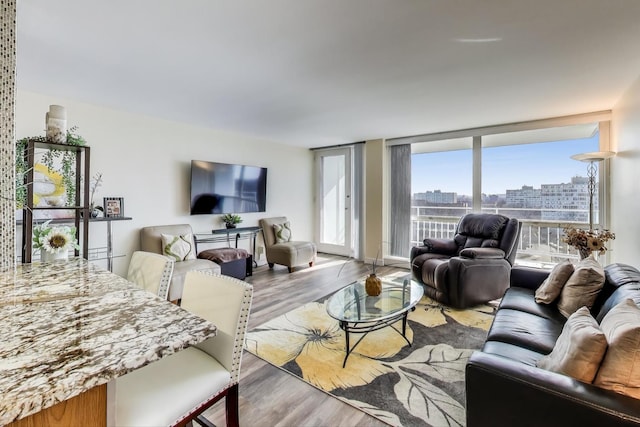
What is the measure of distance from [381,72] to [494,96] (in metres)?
1.49

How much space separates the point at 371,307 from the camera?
2.52m

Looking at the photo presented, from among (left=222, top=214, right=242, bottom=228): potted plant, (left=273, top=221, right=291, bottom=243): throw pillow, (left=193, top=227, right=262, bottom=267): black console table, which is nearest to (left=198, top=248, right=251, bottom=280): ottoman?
(left=193, top=227, right=262, bottom=267): black console table

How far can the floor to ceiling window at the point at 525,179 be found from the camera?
168 inches

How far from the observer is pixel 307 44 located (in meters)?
2.13

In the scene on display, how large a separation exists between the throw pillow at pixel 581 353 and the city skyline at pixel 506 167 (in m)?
3.89

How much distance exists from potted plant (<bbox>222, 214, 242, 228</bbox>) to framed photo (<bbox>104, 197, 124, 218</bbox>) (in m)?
1.52

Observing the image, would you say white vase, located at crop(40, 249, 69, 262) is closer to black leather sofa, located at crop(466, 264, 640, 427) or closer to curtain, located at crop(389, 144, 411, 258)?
black leather sofa, located at crop(466, 264, 640, 427)

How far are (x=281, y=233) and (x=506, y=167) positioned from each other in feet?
12.7

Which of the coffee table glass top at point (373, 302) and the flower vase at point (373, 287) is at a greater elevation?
the flower vase at point (373, 287)

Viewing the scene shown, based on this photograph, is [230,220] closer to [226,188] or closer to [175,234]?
[226,188]

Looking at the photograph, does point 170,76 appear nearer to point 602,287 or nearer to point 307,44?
point 307,44

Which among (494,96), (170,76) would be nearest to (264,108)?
(170,76)

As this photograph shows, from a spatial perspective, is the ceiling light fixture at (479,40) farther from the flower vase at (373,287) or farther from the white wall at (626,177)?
the flower vase at (373,287)

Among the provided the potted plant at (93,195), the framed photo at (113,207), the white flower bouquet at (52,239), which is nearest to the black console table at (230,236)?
the framed photo at (113,207)
